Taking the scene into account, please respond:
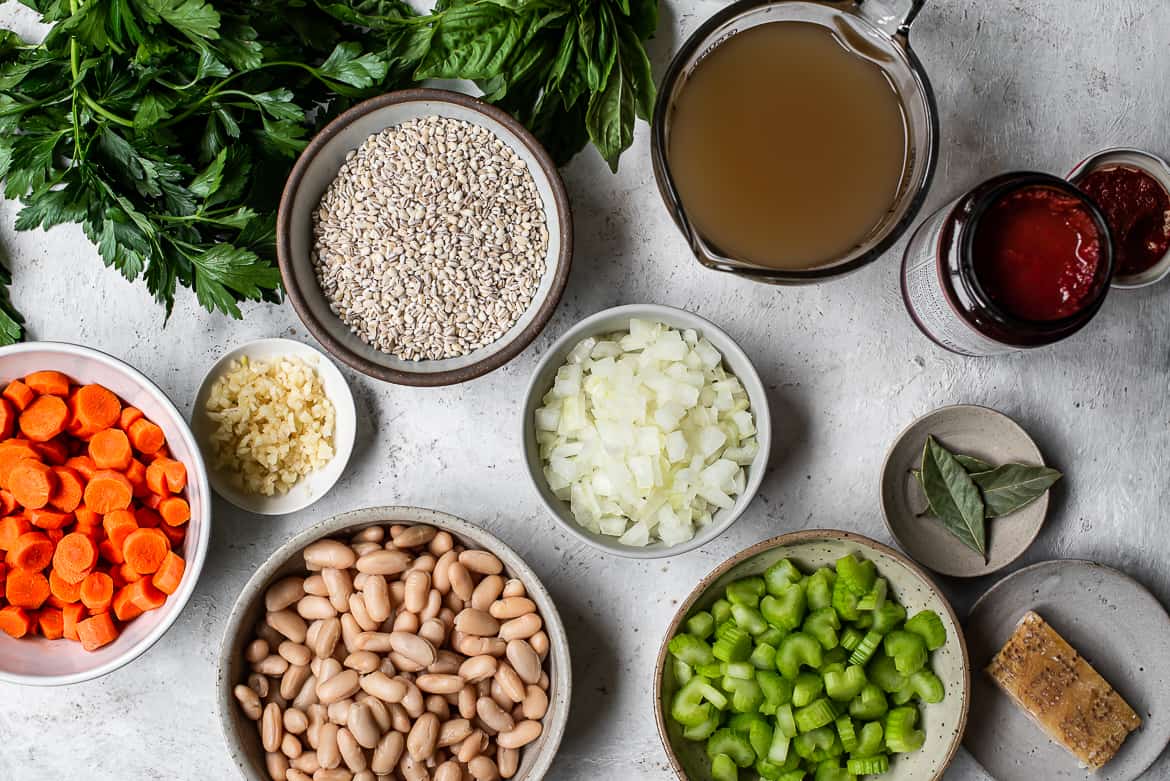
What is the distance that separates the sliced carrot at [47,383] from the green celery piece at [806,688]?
54.9 inches

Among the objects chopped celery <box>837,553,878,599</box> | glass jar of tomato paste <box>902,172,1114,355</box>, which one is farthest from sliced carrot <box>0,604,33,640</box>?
glass jar of tomato paste <box>902,172,1114,355</box>

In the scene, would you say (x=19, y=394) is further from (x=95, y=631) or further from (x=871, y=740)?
(x=871, y=740)

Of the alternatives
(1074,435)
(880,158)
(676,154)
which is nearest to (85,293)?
(676,154)

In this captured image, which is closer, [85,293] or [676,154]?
[676,154]

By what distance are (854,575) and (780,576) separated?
13 cm

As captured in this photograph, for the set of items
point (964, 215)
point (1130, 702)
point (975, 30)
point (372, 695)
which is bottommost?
point (372, 695)

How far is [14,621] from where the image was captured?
1581mm

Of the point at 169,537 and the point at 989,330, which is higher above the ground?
the point at 989,330

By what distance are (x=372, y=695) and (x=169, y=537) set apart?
1.49ft

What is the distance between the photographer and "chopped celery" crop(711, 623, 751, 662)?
A: 1.63m

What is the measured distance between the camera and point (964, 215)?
58.2 inches

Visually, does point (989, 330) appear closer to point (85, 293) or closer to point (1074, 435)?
point (1074, 435)

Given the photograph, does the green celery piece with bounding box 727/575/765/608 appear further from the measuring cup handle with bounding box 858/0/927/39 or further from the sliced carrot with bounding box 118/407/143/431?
the sliced carrot with bounding box 118/407/143/431

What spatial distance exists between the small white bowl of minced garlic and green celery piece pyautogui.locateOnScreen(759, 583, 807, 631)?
0.82 meters
